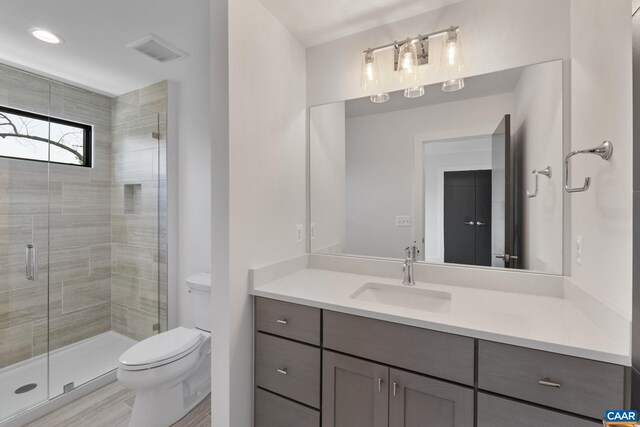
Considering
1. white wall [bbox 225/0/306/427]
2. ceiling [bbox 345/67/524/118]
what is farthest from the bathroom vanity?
ceiling [bbox 345/67/524/118]

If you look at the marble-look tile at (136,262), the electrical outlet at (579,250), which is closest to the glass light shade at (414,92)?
the electrical outlet at (579,250)

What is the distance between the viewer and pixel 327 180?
6.20ft

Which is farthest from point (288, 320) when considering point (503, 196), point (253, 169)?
point (503, 196)

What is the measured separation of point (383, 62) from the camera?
166 cm

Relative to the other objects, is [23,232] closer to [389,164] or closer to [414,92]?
[389,164]

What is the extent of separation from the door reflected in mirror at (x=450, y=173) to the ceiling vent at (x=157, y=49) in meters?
1.14

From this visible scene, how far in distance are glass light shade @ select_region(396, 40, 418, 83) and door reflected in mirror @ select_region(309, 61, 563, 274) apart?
12 centimetres

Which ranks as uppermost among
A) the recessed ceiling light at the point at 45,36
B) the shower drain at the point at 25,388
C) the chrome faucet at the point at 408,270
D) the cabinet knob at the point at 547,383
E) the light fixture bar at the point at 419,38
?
the recessed ceiling light at the point at 45,36

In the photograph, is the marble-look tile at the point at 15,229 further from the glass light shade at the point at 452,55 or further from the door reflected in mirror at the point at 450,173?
the glass light shade at the point at 452,55

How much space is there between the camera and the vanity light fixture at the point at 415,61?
4.67ft

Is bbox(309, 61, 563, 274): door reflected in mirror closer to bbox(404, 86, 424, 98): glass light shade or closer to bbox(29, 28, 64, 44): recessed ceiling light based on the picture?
bbox(404, 86, 424, 98): glass light shade

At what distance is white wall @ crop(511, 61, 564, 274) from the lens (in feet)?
4.08

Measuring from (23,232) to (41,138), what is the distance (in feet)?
2.52

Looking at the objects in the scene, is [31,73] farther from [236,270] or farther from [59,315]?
[236,270]
